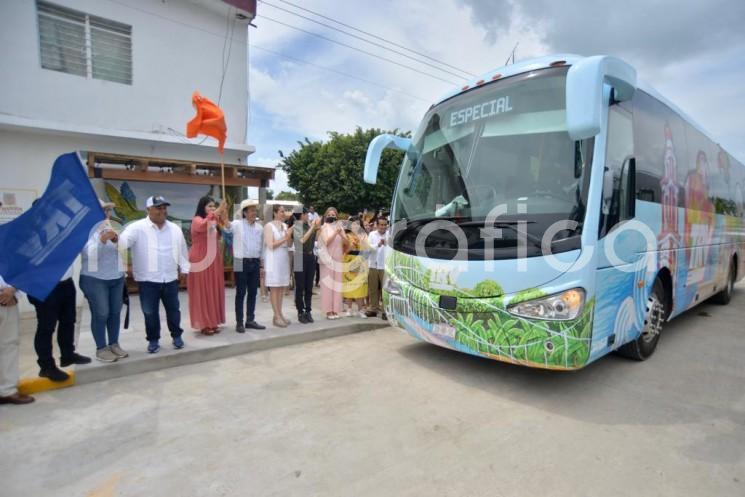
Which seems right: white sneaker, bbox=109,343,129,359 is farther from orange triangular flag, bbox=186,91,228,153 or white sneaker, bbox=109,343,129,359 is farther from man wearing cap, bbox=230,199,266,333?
orange triangular flag, bbox=186,91,228,153

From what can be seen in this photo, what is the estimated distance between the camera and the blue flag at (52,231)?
3.70m

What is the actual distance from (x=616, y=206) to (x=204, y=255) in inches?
197

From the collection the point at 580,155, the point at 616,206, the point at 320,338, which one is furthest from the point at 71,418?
the point at 616,206

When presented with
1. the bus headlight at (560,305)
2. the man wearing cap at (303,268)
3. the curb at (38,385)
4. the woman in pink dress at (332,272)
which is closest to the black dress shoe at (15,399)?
the curb at (38,385)

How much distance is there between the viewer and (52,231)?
151 inches

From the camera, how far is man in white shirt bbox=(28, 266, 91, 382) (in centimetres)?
414

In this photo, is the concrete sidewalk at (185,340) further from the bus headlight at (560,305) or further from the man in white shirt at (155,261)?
the bus headlight at (560,305)

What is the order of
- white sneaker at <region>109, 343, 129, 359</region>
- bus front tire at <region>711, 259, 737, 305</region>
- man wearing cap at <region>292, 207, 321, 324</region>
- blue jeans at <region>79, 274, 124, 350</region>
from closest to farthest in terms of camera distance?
blue jeans at <region>79, 274, 124, 350</region>, white sneaker at <region>109, 343, 129, 359</region>, man wearing cap at <region>292, 207, 321, 324</region>, bus front tire at <region>711, 259, 737, 305</region>

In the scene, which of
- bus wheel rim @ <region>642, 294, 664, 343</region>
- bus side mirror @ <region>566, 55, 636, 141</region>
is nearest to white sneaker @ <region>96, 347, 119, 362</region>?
bus side mirror @ <region>566, 55, 636, 141</region>

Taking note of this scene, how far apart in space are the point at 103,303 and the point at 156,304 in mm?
556

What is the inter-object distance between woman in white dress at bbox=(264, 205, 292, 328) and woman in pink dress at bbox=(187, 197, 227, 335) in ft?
2.29

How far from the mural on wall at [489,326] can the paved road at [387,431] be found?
47 cm

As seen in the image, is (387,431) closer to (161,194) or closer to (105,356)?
(105,356)

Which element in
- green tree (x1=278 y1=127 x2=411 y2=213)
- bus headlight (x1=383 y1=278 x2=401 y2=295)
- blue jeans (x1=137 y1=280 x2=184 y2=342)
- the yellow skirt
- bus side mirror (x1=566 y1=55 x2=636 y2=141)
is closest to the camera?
bus side mirror (x1=566 y1=55 x2=636 y2=141)
